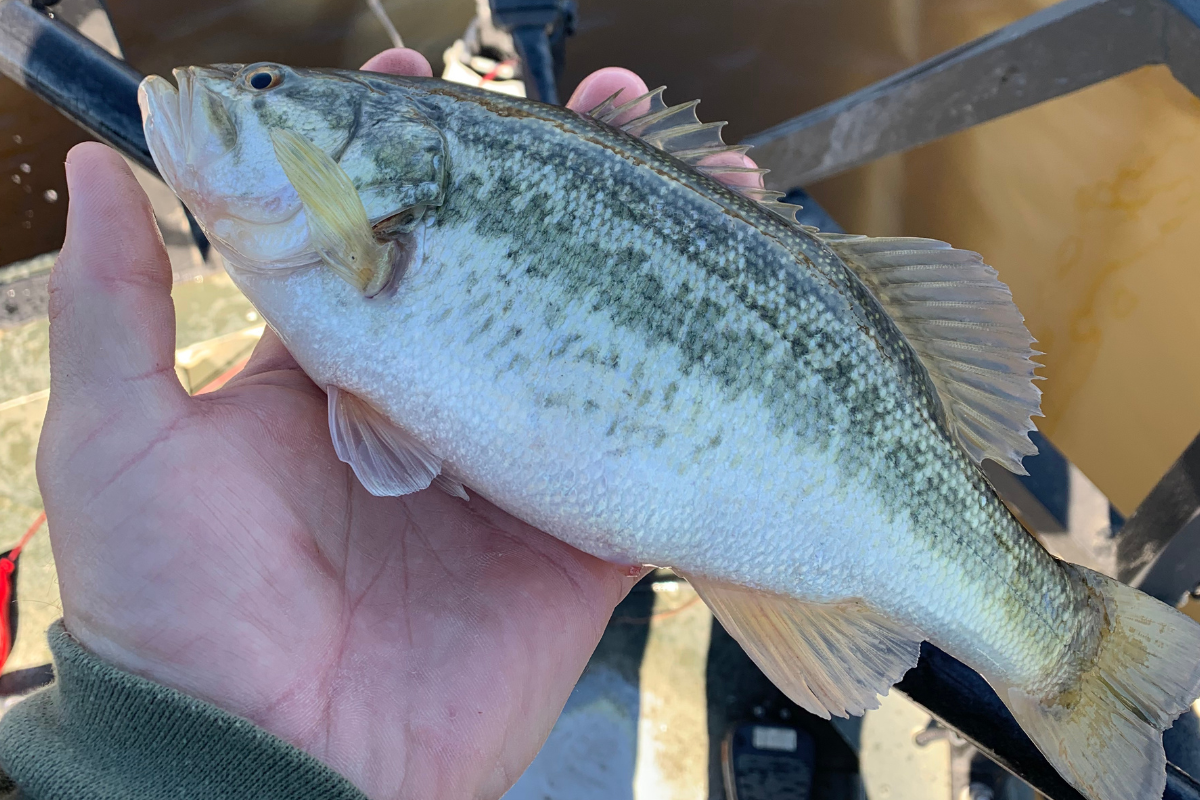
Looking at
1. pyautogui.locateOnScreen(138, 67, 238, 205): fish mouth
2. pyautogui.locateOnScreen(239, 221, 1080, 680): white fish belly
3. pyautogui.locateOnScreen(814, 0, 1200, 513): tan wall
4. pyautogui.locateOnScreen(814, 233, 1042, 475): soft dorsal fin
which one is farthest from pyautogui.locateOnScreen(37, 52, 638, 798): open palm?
pyautogui.locateOnScreen(814, 0, 1200, 513): tan wall

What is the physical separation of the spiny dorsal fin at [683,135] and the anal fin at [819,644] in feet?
2.85

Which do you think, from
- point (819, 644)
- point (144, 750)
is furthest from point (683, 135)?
point (144, 750)

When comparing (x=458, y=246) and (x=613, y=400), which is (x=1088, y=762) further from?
(x=458, y=246)

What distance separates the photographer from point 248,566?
4.31 feet

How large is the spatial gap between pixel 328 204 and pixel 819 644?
54.2 inches

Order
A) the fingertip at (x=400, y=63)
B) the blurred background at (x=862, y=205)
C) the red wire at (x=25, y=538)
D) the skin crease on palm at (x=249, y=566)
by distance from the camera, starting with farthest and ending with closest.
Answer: the blurred background at (x=862, y=205) < the red wire at (x=25, y=538) < the fingertip at (x=400, y=63) < the skin crease on palm at (x=249, y=566)

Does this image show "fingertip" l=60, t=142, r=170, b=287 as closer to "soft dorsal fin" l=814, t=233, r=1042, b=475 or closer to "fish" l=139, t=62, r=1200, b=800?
"fish" l=139, t=62, r=1200, b=800

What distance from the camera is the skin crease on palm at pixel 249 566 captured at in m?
1.26

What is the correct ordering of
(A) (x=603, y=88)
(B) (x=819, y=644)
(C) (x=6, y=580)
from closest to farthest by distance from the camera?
(B) (x=819, y=644) < (A) (x=603, y=88) < (C) (x=6, y=580)

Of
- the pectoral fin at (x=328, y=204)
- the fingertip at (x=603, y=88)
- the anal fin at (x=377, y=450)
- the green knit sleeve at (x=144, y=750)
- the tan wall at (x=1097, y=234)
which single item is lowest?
the green knit sleeve at (x=144, y=750)

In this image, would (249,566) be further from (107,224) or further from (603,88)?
(603,88)

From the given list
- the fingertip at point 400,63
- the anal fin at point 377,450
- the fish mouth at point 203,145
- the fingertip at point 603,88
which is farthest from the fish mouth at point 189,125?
the fingertip at point 603,88

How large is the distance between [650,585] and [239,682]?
1807mm

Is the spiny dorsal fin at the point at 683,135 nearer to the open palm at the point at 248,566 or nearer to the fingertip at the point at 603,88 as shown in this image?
the fingertip at the point at 603,88
